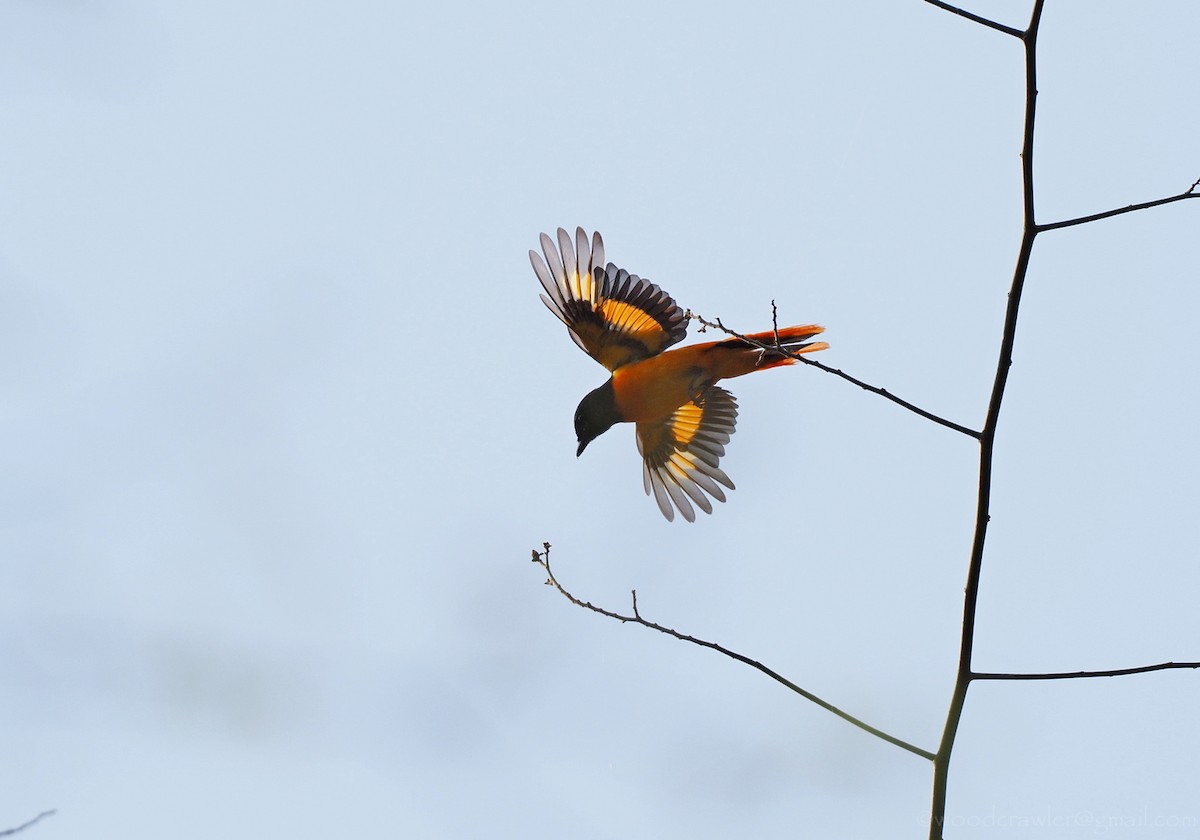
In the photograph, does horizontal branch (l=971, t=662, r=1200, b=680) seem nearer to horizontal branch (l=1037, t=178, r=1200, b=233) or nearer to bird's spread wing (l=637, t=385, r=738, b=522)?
horizontal branch (l=1037, t=178, r=1200, b=233)

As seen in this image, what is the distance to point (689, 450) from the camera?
6.21 metres

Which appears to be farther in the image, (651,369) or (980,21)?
(651,369)

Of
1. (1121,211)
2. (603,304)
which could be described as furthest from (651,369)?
(1121,211)

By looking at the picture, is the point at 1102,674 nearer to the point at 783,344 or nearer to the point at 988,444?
the point at 988,444

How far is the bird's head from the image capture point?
617 cm

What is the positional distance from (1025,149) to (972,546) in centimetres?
86

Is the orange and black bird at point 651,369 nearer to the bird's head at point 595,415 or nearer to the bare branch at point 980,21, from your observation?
the bird's head at point 595,415

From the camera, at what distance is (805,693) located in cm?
277

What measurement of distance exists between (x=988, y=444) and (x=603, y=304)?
138 inches

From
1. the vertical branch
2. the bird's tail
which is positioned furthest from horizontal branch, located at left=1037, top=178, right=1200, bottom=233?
the bird's tail

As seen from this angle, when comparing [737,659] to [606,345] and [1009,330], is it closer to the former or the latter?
[1009,330]

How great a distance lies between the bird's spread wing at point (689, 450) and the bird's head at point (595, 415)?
0.68 ft

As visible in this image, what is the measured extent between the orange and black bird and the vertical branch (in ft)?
9.47

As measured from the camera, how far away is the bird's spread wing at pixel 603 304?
5.80 metres
